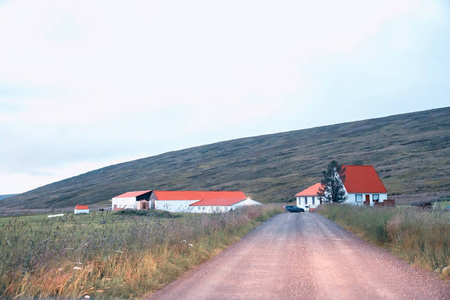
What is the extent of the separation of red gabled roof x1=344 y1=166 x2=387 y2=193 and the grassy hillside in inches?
169

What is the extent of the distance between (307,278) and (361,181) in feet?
190

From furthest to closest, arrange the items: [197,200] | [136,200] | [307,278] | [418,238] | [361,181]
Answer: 1. [136,200]
2. [197,200]
3. [361,181]
4. [418,238]
5. [307,278]

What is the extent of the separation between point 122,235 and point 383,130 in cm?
13237

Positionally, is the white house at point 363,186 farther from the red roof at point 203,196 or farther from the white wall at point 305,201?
the red roof at point 203,196

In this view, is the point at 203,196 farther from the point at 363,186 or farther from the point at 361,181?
the point at 363,186

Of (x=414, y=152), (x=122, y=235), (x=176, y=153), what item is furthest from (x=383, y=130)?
(x=122, y=235)

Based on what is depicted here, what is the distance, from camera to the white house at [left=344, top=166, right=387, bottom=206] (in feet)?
202

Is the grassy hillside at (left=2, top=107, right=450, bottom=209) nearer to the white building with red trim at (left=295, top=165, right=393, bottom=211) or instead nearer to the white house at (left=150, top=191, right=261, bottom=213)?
the white building with red trim at (left=295, top=165, right=393, bottom=211)

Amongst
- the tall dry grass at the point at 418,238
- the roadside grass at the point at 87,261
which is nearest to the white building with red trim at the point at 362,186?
the tall dry grass at the point at 418,238

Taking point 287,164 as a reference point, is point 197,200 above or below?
below

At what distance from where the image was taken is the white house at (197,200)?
76562 millimetres

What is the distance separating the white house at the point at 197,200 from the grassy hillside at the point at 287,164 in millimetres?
12054

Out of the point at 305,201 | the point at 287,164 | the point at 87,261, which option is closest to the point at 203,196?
the point at 305,201

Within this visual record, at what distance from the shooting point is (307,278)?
9.55 metres
